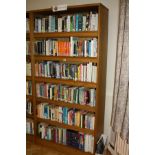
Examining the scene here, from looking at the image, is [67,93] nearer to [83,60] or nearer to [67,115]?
[67,115]

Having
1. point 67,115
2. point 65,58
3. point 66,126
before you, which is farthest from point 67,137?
point 65,58

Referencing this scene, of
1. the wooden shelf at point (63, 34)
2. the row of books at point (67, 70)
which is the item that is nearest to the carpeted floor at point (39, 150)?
the row of books at point (67, 70)

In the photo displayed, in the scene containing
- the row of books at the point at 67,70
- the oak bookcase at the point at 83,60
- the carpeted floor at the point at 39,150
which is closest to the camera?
the oak bookcase at the point at 83,60

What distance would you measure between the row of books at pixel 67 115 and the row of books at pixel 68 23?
1.18 m

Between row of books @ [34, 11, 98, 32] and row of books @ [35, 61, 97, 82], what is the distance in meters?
0.50

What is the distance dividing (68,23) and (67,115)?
53.0 inches

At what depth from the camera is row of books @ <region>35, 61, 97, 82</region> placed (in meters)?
2.59

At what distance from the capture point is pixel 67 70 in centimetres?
279

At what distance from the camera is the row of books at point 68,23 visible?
2523 millimetres

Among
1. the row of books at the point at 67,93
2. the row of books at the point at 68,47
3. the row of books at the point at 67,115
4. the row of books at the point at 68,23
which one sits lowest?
the row of books at the point at 67,115

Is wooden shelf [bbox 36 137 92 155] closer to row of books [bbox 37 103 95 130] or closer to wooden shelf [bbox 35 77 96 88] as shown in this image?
row of books [bbox 37 103 95 130]

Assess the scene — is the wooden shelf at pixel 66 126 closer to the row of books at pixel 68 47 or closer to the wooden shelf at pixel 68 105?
the wooden shelf at pixel 68 105

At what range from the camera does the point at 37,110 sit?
10.3 ft
